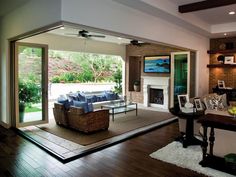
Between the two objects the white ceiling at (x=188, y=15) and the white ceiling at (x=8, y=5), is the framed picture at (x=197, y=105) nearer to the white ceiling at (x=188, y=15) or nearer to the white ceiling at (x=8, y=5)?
the white ceiling at (x=188, y=15)

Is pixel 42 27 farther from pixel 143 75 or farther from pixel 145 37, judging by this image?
pixel 143 75

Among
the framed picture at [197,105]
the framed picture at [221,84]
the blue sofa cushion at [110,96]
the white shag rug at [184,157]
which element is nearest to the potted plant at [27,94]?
the blue sofa cushion at [110,96]

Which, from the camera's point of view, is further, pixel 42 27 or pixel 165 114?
pixel 165 114

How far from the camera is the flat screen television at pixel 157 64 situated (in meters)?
8.63

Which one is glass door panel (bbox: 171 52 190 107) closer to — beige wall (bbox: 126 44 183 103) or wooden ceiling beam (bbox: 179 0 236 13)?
beige wall (bbox: 126 44 183 103)

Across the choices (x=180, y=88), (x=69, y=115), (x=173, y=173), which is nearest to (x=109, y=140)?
(x=69, y=115)

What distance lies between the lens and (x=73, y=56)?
1227 centimetres

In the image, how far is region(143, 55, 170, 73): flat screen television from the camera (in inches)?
340

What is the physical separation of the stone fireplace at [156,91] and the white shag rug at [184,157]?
14.8ft

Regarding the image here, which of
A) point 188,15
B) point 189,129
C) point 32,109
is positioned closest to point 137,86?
point 188,15

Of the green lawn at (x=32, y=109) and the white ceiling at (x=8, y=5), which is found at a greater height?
the white ceiling at (x=8, y=5)

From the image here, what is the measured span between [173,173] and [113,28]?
2.72 metres

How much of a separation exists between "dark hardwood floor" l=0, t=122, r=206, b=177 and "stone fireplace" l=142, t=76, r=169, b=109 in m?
4.42

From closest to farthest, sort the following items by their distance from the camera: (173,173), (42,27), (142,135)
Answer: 1. (173,173)
2. (42,27)
3. (142,135)
